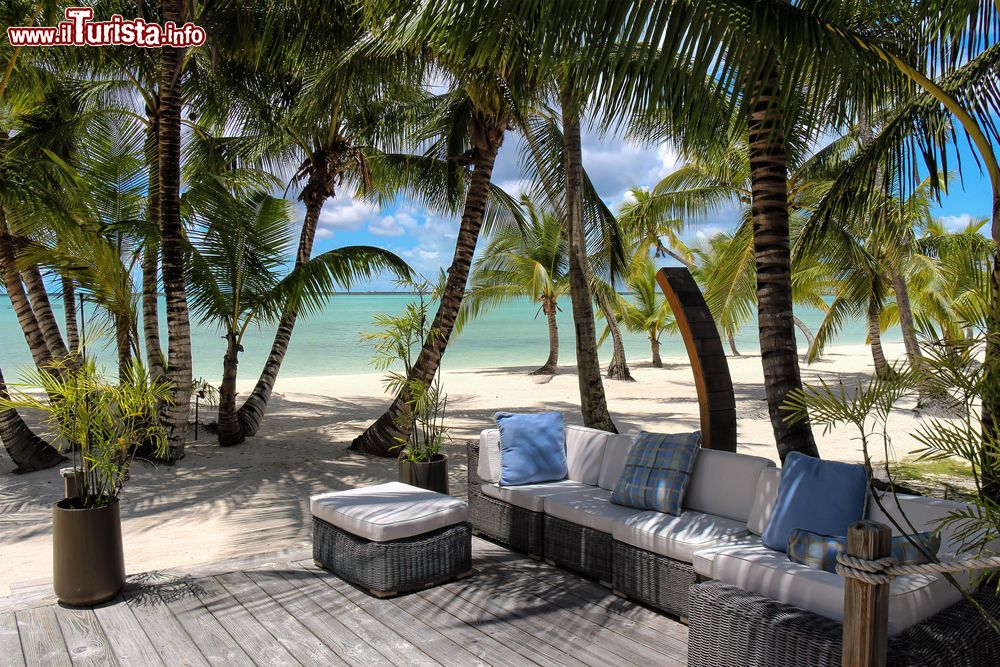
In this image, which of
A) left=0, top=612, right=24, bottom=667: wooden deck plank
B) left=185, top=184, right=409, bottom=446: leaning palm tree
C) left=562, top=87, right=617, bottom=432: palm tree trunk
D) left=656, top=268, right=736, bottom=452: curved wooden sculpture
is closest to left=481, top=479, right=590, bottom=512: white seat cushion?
left=656, top=268, right=736, bottom=452: curved wooden sculpture

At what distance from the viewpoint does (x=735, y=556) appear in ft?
9.23

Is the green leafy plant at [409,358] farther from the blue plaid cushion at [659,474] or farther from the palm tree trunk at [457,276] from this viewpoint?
the blue plaid cushion at [659,474]

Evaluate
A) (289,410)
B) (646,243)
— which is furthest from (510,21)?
(646,243)

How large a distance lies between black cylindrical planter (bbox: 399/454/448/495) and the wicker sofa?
26 cm

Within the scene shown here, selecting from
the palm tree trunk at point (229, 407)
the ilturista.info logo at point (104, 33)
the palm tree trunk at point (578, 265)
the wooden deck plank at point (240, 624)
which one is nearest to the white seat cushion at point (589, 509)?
the wooden deck plank at point (240, 624)

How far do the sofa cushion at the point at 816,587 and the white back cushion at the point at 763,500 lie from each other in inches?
17.5

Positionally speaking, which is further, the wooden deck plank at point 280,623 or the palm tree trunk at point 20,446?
the palm tree trunk at point 20,446

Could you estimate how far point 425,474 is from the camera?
15.5ft

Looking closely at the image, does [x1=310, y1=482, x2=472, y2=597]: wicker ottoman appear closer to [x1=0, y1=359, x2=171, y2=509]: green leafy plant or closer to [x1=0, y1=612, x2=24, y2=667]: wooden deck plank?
[x1=0, y1=359, x2=171, y2=509]: green leafy plant

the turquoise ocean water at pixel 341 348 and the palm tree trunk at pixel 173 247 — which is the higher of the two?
the palm tree trunk at pixel 173 247

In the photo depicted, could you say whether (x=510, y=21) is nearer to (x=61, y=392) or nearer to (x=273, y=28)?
(x=61, y=392)

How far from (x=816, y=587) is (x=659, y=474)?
1.26 meters

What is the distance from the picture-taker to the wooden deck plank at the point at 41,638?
2.87 metres

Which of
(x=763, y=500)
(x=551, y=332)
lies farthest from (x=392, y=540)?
(x=551, y=332)
